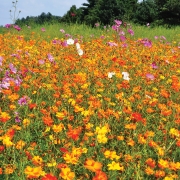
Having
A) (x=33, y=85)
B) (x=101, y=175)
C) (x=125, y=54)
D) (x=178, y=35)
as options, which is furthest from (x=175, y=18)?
(x=101, y=175)

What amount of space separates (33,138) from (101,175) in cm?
147

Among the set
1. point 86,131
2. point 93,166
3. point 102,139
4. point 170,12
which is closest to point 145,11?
point 170,12

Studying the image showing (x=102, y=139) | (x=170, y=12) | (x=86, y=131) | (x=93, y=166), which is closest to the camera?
(x=93, y=166)

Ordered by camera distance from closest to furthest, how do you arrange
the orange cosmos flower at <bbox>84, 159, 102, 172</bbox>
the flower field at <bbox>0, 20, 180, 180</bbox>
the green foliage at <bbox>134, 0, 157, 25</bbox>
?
the orange cosmos flower at <bbox>84, 159, 102, 172</bbox> → the flower field at <bbox>0, 20, 180, 180</bbox> → the green foliage at <bbox>134, 0, 157, 25</bbox>

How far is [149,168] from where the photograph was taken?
219 cm

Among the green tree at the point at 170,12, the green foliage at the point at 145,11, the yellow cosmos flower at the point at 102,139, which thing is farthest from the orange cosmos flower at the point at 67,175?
the green tree at the point at 170,12

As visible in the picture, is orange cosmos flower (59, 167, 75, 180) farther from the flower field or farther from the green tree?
the green tree

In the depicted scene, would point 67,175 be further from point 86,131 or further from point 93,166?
point 86,131

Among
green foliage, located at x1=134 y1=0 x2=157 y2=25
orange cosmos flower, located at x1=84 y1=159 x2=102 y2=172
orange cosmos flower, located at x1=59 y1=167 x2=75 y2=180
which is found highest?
green foliage, located at x1=134 y1=0 x2=157 y2=25

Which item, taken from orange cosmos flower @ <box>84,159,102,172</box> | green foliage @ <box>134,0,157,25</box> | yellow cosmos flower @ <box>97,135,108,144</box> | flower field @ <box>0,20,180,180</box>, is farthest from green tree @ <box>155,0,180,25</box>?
orange cosmos flower @ <box>84,159,102,172</box>

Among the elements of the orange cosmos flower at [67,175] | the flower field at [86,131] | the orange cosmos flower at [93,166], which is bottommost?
the flower field at [86,131]

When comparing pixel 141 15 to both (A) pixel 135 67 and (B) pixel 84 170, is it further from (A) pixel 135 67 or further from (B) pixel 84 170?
(B) pixel 84 170

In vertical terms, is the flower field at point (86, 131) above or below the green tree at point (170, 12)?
below

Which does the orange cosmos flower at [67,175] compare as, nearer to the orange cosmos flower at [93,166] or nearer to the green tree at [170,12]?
the orange cosmos flower at [93,166]
